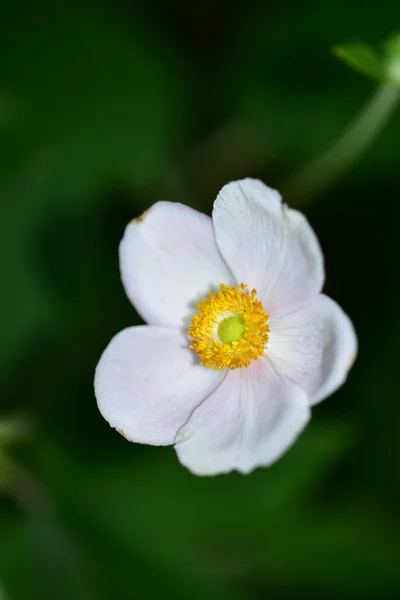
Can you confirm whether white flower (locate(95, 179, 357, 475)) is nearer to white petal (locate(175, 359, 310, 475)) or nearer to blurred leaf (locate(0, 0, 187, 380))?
white petal (locate(175, 359, 310, 475))

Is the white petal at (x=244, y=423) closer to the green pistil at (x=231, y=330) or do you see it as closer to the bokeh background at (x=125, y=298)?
the green pistil at (x=231, y=330)

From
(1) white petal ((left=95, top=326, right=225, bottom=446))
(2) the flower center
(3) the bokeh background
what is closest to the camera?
(1) white petal ((left=95, top=326, right=225, bottom=446))

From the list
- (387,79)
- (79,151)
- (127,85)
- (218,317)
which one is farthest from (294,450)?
(127,85)

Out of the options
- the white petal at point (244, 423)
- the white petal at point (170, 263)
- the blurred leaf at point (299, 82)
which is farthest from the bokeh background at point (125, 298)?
Answer: the white petal at point (170, 263)

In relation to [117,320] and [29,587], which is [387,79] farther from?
[29,587]

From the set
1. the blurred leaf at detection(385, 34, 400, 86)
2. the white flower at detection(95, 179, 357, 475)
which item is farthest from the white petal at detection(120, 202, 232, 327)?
the blurred leaf at detection(385, 34, 400, 86)

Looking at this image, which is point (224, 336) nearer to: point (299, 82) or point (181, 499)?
point (181, 499)
